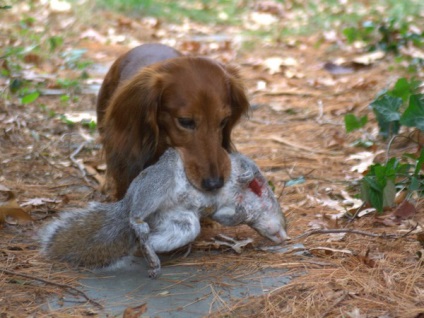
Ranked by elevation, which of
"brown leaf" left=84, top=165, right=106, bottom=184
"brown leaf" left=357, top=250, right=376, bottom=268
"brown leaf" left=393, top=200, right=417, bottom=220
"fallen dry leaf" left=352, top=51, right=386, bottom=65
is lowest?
"fallen dry leaf" left=352, top=51, right=386, bottom=65

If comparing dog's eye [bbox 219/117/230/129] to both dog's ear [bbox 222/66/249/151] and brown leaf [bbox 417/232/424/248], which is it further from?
brown leaf [bbox 417/232/424/248]

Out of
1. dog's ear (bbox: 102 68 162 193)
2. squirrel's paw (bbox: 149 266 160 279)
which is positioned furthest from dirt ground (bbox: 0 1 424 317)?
dog's ear (bbox: 102 68 162 193)

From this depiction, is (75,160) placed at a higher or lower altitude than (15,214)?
lower

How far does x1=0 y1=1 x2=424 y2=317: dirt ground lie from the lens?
8.25ft

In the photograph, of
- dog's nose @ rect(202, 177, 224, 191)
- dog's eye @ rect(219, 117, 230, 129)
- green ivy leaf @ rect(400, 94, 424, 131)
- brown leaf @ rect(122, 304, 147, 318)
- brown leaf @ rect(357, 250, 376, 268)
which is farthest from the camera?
green ivy leaf @ rect(400, 94, 424, 131)

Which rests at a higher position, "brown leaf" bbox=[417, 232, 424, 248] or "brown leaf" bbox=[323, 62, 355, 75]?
"brown leaf" bbox=[417, 232, 424, 248]

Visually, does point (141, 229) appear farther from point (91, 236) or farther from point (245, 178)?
point (245, 178)

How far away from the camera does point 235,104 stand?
134 inches

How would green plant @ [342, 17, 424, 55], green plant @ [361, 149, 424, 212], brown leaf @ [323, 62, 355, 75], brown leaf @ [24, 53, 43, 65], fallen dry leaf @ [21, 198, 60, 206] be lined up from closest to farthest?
green plant @ [361, 149, 424, 212] < fallen dry leaf @ [21, 198, 60, 206] < brown leaf @ [24, 53, 43, 65] < brown leaf @ [323, 62, 355, 75] < green plant @ [342, 17, 424, 55]

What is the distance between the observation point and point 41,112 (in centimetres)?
516

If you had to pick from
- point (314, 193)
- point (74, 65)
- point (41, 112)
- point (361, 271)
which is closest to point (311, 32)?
point (74, 65)

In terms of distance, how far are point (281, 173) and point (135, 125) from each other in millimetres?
1214

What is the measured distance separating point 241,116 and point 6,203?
1159 mm

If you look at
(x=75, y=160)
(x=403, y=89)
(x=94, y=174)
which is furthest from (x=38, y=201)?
(x=403, y=89)
